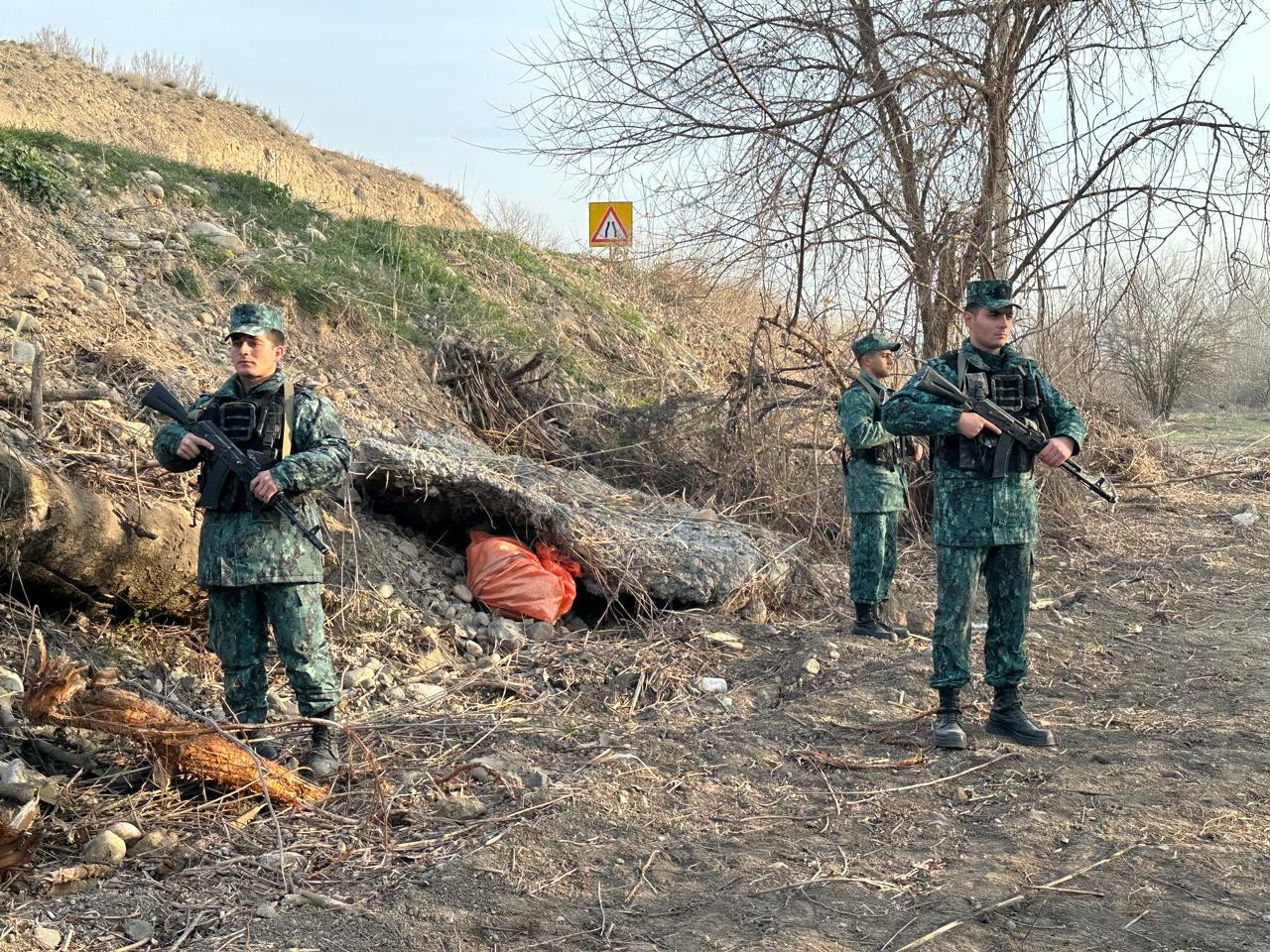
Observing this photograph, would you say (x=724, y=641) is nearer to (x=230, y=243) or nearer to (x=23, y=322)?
(x=23, y=322)

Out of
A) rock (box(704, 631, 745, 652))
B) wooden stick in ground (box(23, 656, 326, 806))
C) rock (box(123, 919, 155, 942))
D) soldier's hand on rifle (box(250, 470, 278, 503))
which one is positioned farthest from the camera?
rock (box(704, 631, 745, 652))

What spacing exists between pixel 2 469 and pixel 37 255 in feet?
9.94

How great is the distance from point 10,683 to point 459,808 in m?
1.76

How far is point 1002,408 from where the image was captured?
4.25 metres

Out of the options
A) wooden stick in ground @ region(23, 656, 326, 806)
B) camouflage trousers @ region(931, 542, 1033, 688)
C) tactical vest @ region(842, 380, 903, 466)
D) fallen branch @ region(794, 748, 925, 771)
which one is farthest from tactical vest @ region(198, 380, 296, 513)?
tactical vest @ region(842, 380, 903, 466)

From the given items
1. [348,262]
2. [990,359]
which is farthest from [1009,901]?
[348,262]

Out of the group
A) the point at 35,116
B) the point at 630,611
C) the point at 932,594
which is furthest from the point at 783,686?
the point at 35,116

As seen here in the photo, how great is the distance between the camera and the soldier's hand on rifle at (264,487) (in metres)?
3.69

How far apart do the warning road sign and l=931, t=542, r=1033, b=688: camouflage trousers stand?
20.4 feet

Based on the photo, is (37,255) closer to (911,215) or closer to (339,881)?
(339,881)

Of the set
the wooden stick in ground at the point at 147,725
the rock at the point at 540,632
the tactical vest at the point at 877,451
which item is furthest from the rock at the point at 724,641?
the wooden stick in ground at the point at 147,725

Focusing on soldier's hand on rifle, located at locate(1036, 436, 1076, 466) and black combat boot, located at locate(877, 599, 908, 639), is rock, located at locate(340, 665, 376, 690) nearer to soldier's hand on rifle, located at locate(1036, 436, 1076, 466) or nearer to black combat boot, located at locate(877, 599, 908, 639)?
black combat boot, located at locate(877, 599, 908, 639)

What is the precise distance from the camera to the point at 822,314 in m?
8.36

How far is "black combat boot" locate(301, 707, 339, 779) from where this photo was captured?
12.5 feet
